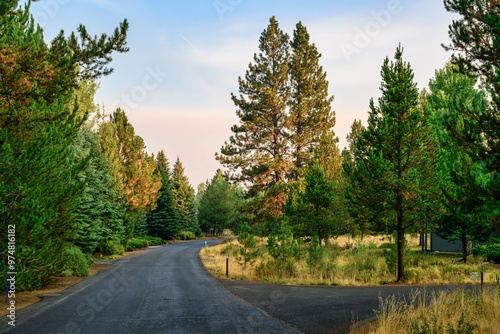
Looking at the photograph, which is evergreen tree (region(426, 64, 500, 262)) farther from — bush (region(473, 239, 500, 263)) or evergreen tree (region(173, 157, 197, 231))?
evergreen tree (region(173, 157, 197, 231))

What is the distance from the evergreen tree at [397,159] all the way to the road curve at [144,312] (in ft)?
25.5

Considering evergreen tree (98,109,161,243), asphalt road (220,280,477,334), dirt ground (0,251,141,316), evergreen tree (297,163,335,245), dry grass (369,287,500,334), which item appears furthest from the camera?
evergreen tree (98,109,161,243)

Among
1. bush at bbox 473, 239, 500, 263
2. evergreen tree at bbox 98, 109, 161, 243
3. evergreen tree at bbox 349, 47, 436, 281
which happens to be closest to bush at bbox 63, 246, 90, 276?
evergreen tree at bbox 98, 109, 161, 243

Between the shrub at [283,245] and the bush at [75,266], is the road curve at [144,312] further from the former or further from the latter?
the shrub at [283,245]

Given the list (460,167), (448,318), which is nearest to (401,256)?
(448,318)

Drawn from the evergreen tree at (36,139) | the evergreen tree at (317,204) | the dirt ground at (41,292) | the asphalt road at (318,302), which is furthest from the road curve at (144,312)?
the evergreen tree at (317,204)

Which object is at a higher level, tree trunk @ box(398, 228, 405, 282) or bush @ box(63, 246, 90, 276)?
tree trunk @ box(398, 228, 405, 282)

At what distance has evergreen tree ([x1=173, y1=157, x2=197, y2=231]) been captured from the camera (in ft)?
214

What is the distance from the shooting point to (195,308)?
10.5 meters

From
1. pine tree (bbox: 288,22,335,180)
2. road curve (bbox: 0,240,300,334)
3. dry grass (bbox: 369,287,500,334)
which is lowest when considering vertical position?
road curve (bbox: 0,240,300,334)

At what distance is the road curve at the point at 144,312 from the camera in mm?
8250

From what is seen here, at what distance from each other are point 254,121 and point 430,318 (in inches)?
1030

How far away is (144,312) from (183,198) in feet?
187

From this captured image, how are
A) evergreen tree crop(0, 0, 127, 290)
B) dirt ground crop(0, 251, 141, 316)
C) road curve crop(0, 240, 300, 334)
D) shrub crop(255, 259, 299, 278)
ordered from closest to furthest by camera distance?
road curve crop(0, 240, 300, 334) → evergreen tree crop(0, 0, 127, 290) → dirt ground crop(0, 251, 141, 316) → shrub crop(255, 259, 299, 278)
